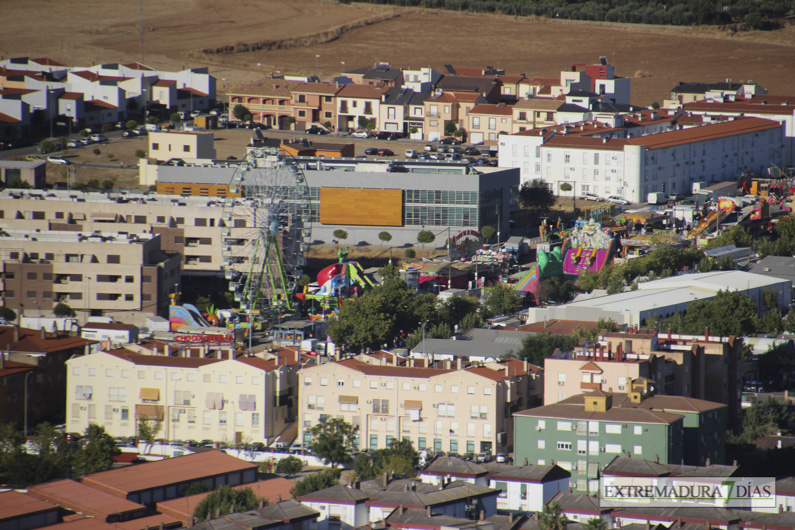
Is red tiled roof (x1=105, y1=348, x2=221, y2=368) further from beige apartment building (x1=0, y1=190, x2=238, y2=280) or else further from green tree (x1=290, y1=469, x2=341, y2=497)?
beige apartment building (x1=0, y1=190, x2=238, y2=280)

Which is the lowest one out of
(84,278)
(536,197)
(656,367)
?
(84,278)

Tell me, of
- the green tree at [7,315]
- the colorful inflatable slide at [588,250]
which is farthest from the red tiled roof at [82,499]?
the colorful inflatable slide at [588,250]

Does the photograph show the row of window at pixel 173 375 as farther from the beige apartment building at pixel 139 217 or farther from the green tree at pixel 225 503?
the beige apartment building at pixel 139 217

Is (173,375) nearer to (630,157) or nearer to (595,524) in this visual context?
(595,524)

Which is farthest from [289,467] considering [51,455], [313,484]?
[51,455]

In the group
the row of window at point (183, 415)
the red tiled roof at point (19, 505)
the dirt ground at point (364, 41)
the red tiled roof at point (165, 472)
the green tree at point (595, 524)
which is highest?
the dirt ground at point (364, 41)

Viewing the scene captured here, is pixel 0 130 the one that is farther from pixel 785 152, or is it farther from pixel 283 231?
pixel 785 152
